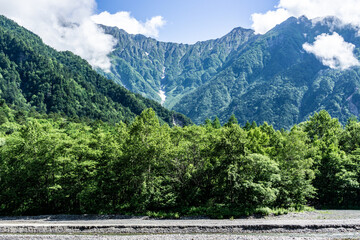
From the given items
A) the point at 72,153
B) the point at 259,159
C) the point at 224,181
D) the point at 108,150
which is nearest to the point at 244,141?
the point at 259,159

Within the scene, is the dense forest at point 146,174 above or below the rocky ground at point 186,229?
above

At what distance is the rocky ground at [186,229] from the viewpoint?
3256 centimetres

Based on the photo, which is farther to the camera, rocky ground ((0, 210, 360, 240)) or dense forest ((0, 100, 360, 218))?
dense forest ((0, 100, 360, 218))

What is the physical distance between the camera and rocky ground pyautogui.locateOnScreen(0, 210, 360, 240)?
32.6m

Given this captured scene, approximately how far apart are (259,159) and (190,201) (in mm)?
13500

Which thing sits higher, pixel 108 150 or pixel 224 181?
pixel 108 150

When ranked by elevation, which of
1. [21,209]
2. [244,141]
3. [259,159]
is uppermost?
[244,141]

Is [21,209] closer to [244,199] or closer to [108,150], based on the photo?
[108,150]

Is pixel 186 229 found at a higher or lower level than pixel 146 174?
lower

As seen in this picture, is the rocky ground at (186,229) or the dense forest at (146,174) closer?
the rocky ground at (186,229)

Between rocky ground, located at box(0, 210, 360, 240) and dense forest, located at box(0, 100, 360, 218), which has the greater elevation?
dense forest, located at box(0, 100, 360, 218)

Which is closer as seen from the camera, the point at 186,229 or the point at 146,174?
the point at 186,229

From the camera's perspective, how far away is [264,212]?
40.0 metres

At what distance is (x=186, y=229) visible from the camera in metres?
34.9
